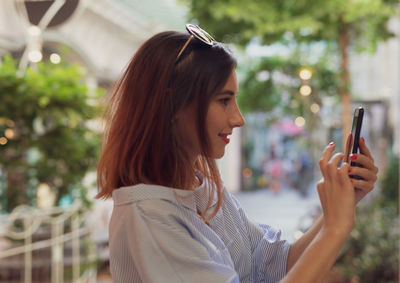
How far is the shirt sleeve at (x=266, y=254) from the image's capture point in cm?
110

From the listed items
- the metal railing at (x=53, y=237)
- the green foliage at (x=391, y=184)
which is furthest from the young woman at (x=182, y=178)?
the green foliage at (x=391, y=184)

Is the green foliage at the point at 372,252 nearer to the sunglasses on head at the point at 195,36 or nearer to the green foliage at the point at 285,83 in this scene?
the green foliage at the point at 285,83

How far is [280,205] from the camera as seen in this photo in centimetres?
677

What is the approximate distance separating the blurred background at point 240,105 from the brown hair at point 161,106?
4.39ft

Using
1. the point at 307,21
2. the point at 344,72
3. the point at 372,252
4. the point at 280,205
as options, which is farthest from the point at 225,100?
the point at 280,205

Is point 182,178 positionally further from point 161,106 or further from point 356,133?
point 356,133

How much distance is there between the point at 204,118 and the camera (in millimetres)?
926

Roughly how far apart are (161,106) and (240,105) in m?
4.82

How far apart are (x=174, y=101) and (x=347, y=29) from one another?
4790 millimetres

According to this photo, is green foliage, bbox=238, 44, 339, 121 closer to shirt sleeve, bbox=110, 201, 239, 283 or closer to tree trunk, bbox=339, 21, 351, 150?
tree trunk, bbox=339, 21, 351, 150

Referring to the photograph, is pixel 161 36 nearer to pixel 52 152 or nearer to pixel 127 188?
pixel 127 188

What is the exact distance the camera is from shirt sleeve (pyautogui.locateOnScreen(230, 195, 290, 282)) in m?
1.10

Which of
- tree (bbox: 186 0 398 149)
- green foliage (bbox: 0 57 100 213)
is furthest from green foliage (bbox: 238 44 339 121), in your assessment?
green foliage (bbox: 0 57 100 213)

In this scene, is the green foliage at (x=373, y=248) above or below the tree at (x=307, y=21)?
below
